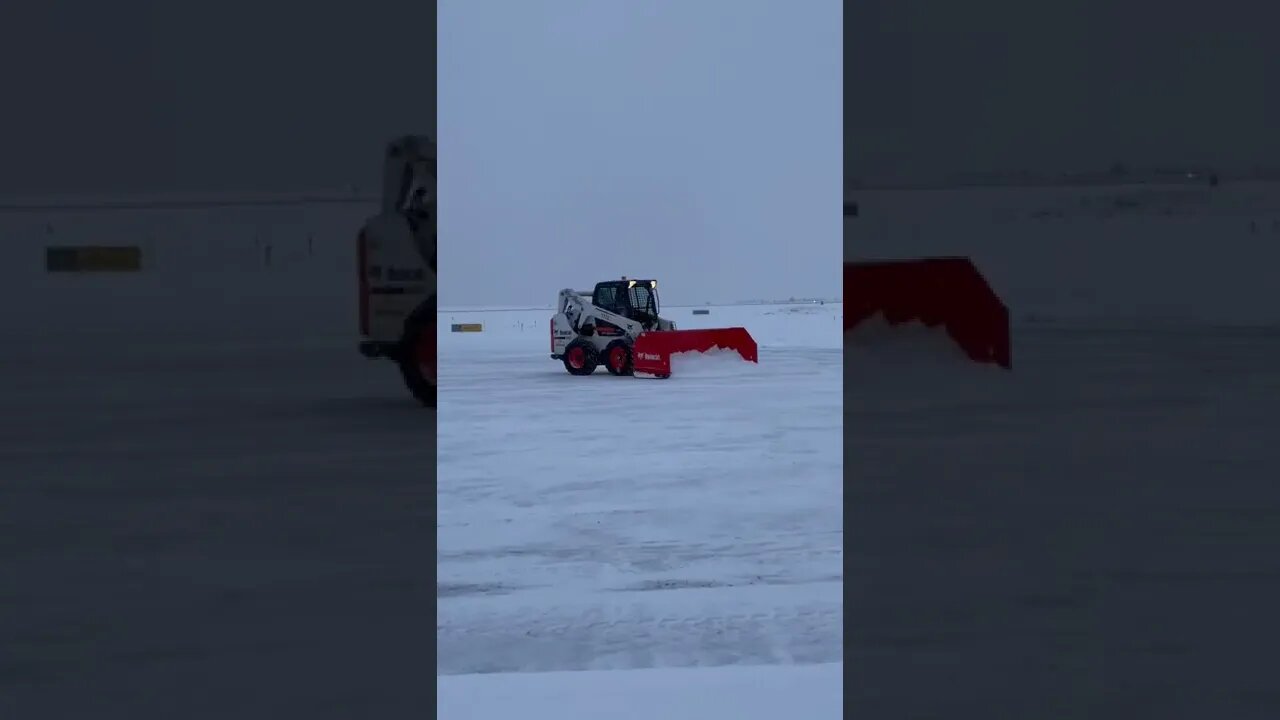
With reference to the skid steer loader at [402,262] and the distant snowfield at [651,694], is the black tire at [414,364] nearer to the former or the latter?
the skid steer loader at [402,262]

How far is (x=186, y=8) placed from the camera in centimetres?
1898

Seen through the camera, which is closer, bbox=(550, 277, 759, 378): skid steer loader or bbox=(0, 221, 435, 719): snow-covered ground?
bbox=(0, 221, 435, 719): snow-covered ground

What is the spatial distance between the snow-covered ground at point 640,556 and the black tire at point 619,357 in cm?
277

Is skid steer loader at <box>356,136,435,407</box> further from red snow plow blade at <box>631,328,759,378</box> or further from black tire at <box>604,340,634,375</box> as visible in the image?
black tire at <box>604,340,634,375</box>

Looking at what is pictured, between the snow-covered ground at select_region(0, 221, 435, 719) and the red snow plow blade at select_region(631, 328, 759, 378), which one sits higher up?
the red snow plow blade at select_region(631, 328, 759, 378)

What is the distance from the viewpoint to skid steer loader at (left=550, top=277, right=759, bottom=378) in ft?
44.7

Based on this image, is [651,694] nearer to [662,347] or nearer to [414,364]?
[414,364]
